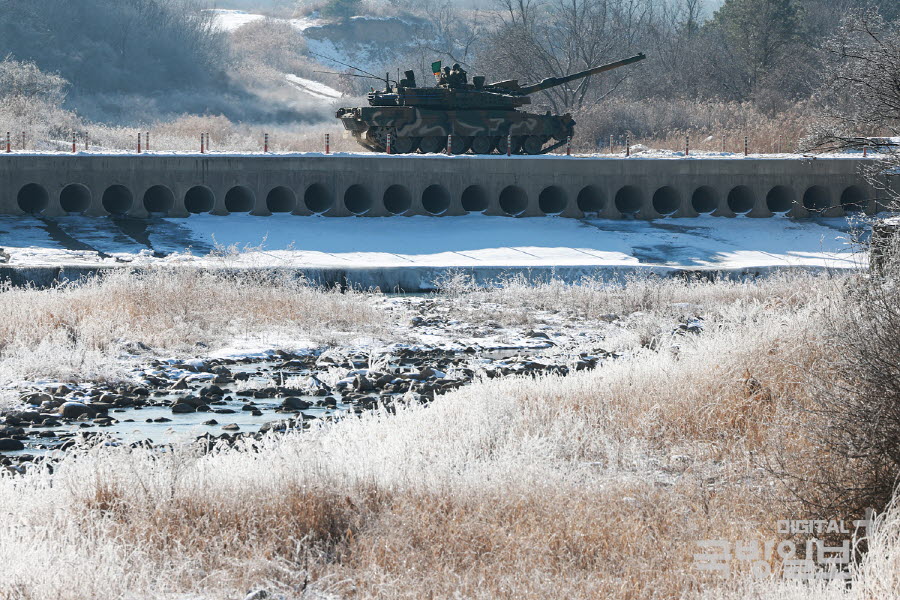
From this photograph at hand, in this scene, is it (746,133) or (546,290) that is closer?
(546,290)

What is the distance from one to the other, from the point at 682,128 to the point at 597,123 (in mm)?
3189

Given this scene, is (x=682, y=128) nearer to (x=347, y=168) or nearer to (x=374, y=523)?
(x=347, y=168)

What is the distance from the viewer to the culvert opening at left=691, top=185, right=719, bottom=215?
90.2 feet

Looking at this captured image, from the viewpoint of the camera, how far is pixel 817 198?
28.2 meters

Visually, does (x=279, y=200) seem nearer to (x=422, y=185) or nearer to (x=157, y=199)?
(x=157, y=199)

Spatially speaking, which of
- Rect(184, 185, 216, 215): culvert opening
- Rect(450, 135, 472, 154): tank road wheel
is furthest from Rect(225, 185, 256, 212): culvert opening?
Rect(450, 135, 472, 154): tank road wheel

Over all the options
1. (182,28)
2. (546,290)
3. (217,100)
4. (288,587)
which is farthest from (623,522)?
(182,28)

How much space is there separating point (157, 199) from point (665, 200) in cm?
1280

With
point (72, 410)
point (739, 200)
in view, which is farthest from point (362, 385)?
point (739, 200)

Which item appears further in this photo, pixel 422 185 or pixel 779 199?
pixel 779 199

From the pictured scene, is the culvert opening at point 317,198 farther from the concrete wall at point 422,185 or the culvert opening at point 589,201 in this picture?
the culvert opening at point 589,201

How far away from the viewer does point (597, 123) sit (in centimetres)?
4100

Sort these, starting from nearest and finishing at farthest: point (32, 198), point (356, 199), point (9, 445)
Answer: point (9, 445) → point (32, 198) → point (356, 199)

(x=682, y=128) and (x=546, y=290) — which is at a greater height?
(x=682, y=128)
